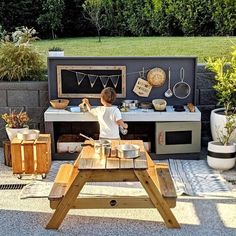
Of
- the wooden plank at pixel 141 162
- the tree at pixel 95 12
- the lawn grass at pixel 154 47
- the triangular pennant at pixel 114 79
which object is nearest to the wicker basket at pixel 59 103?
the triangular pennant at pixel 114 79

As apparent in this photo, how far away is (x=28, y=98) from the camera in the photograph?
22.0 feet

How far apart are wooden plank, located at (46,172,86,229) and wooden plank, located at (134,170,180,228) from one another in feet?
1.48

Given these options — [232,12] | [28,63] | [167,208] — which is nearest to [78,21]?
[232,12]

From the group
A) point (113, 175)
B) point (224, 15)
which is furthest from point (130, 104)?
point (224, 15)

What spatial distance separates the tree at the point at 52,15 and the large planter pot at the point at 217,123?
338 inches

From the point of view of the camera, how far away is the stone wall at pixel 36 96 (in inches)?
262

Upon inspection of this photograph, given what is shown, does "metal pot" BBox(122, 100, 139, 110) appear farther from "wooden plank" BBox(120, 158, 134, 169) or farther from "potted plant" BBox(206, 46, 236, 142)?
"wooden plank" BBox(120, 158, 134, 169)

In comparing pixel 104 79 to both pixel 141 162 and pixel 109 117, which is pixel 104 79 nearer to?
pixel 109 117

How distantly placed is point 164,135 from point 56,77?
5.06 ft

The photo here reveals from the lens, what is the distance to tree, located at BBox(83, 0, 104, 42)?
43.2 ft

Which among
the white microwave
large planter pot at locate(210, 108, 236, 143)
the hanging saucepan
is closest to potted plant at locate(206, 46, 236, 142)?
large planter pot at locate(210, 108, 236, 143)

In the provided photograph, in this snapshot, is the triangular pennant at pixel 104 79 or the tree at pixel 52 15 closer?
the triangular pennant at pixel 104 79

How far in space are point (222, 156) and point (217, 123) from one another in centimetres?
60

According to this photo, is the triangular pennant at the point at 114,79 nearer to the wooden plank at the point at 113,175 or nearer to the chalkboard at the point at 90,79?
the chalkboard at the point at 90,79
